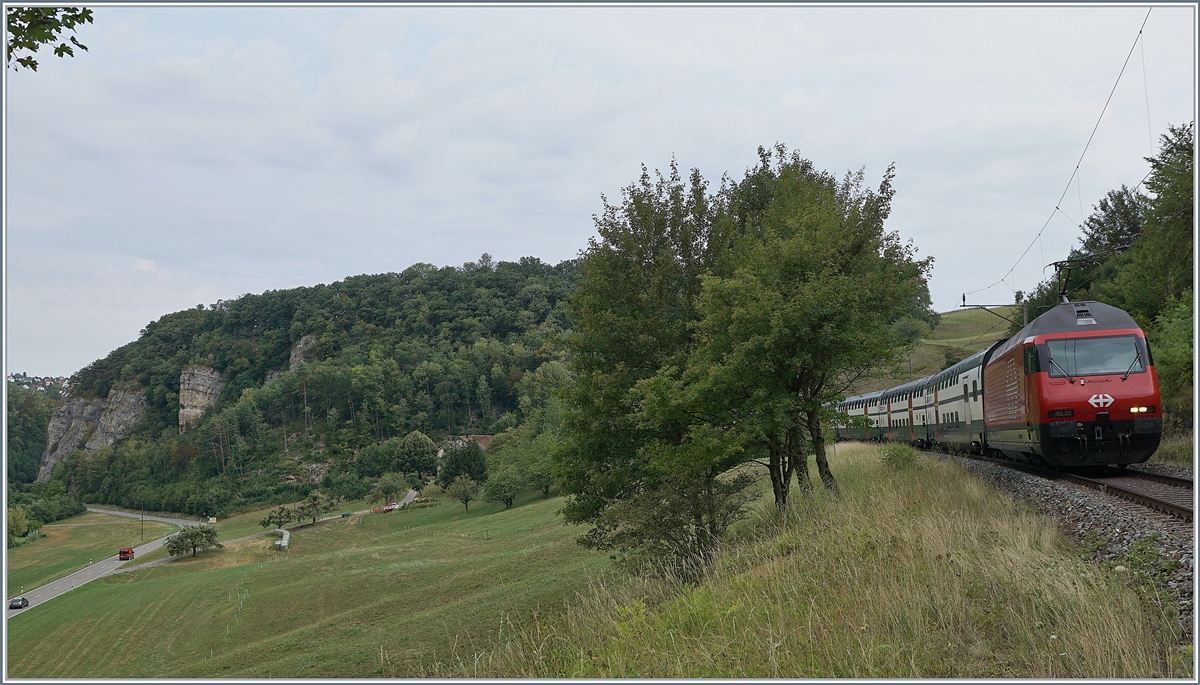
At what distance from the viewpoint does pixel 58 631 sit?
35344 mm

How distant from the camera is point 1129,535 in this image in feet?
27.0

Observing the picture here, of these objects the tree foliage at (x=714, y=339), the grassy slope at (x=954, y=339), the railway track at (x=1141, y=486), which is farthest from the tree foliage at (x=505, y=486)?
the railway track at (x=1141, y=486)

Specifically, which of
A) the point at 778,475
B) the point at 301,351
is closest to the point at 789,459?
the point at 778,475

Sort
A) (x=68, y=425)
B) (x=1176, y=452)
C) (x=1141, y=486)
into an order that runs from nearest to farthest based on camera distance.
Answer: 1. (x=1141, y=486)
2. (x=1176, y=452)
3. (x=68, y=425)

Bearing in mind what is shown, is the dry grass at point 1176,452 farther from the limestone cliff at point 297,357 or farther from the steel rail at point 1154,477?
the limestone cliff at point 297,357

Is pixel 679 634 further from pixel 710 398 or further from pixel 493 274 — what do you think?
pixel 493 274

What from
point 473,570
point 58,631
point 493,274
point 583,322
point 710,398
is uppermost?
point 493,274

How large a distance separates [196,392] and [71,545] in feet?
302

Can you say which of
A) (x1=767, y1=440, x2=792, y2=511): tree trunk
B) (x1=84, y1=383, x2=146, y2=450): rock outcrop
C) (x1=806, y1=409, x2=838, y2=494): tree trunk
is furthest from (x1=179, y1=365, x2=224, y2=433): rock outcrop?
(x1=806, y1=409, x2=838, y2=494): tree trunk

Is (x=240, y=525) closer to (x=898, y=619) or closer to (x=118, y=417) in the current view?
(x=118, y=417)

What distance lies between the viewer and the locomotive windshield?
1326cm

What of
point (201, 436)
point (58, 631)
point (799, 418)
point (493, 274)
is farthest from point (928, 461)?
point (493, 274)

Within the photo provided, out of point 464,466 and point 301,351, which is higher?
point 301,351

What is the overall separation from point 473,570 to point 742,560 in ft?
68.7
